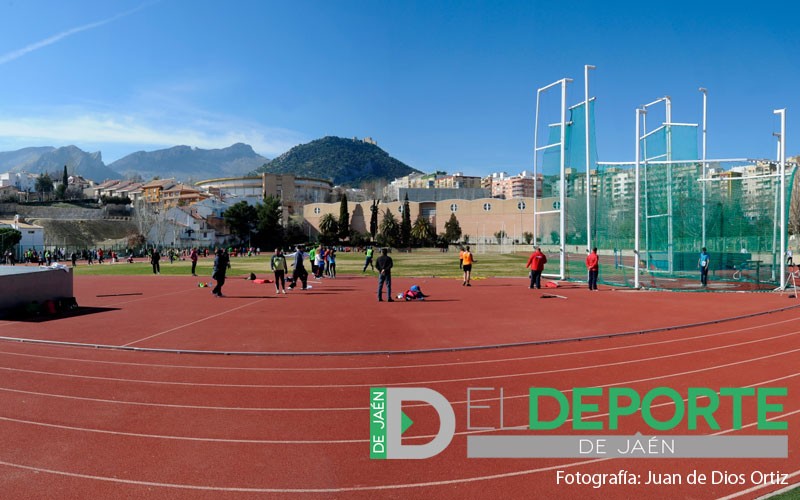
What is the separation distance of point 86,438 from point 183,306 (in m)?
11.5

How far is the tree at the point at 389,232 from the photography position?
307 ft

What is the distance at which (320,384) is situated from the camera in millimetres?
7738

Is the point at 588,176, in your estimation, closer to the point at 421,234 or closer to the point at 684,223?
the point at 684,223

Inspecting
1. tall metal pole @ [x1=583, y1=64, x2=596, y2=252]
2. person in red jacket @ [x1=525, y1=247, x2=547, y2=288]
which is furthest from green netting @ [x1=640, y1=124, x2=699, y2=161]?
person in red jacket @ [x1=525, y1=247, x2=547, y2=288]

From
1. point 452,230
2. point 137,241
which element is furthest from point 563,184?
point 452,230

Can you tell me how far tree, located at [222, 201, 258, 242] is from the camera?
86438mm

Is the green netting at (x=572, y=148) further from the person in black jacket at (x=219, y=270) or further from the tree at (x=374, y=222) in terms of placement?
the tree at (x=374, y=222)

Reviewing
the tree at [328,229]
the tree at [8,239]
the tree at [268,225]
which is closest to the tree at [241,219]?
the tree at [268,225]

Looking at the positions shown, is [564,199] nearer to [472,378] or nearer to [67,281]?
[472,378]

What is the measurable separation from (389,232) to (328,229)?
12.1 meters

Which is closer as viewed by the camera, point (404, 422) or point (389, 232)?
point (404, 422)

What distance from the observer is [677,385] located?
751cm

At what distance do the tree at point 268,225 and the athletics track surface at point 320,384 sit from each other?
73934mm

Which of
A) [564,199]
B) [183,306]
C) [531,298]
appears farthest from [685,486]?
[564,199]
